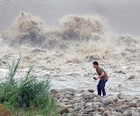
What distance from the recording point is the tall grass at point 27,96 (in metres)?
7.64

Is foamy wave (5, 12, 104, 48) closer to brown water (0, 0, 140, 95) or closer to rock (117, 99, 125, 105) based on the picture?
brown water (0, 0, 140, 95)

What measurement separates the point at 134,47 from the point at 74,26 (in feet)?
15.4

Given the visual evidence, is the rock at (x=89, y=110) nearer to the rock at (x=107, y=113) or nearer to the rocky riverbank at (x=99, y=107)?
the rocky riverbank at (x=99, y=107)

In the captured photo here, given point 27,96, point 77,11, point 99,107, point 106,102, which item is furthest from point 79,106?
point 77,11

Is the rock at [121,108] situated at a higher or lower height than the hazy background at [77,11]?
lower

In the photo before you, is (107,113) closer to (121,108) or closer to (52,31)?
(121,108)

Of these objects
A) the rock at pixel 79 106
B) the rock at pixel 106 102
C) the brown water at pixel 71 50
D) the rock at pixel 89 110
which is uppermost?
the brown water at pixel 71 50

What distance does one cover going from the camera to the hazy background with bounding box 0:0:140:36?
40.4 m

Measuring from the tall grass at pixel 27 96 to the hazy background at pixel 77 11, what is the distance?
31.0 meters

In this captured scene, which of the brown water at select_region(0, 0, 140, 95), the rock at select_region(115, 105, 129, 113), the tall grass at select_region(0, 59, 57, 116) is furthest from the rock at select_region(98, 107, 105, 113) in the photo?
the brown water at select_region(0, 0, 140, 95)

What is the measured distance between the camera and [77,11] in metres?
40.7

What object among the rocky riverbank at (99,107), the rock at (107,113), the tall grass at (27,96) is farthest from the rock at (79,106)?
the tall grass at (27,96)

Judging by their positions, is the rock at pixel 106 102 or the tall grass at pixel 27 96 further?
the rock at pixel 106 102

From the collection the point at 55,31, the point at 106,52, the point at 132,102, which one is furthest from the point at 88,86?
the point at 55,31
